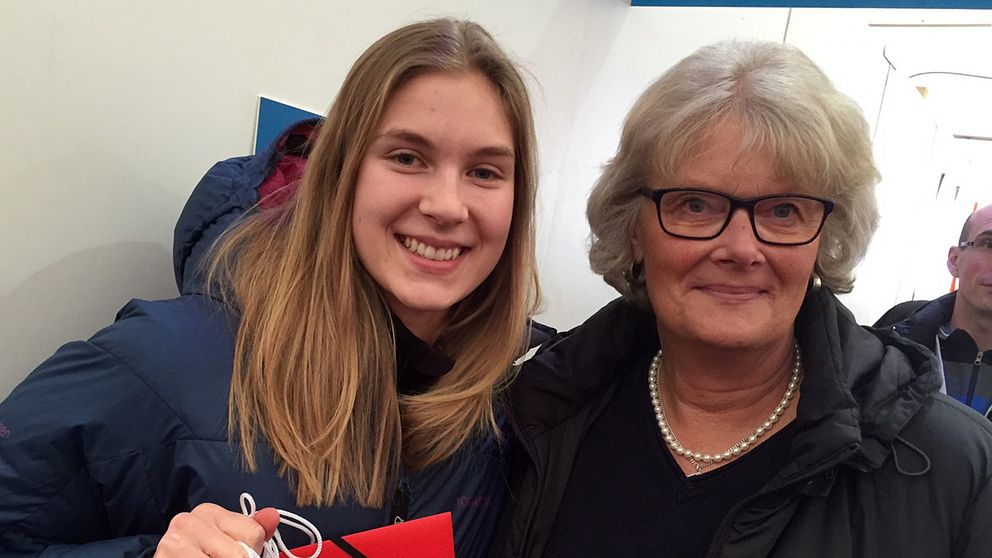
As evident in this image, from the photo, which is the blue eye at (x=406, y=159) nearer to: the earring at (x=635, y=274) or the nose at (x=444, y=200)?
the nose at (x=444, y=200)

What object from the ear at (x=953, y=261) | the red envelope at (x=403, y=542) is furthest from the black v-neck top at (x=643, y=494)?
the ear at (x=953, y=261)

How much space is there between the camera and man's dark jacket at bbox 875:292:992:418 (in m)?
2.26

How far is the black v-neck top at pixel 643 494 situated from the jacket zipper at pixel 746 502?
0.05 m

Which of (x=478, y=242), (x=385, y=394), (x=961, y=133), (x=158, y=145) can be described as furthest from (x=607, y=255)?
(x=961, y=133)

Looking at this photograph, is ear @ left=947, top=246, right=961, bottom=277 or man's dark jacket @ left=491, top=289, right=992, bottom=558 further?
ear @ left=947, top=246, right=961, bottom=277

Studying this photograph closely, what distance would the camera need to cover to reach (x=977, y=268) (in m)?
2.39

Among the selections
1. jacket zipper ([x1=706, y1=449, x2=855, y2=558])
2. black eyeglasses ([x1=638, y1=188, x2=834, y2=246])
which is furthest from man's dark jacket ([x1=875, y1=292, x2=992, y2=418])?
jacket zipper ([x1=706, y1=449, x2=855, y2=558])

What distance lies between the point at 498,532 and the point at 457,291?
450 millimetres

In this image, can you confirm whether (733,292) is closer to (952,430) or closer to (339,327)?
(952,430)

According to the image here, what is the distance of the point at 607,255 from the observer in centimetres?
148

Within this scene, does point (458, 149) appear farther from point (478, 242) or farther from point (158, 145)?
point (158, 145)

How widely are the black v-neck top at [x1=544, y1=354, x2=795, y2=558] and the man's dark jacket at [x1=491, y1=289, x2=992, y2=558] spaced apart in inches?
0.9

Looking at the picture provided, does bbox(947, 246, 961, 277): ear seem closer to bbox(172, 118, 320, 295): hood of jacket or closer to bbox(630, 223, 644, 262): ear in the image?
bbox(630, 223, 644, 262): ear

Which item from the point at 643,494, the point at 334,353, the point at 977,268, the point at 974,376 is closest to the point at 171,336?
the point at 334,353
